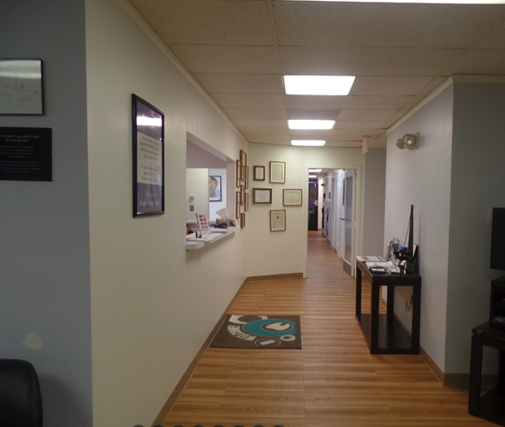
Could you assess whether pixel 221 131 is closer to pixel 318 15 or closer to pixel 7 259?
pixel 318 15

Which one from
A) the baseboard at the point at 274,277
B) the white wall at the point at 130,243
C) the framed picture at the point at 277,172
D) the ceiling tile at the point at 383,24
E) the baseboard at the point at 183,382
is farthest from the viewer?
the framed picture at the point at 277,172

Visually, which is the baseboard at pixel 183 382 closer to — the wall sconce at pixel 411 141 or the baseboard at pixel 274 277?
the baseboard at pixel 274 277

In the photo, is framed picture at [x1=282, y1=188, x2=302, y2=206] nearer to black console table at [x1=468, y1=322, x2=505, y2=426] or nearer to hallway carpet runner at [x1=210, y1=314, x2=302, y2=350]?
hallway carpet runner at [x1=210, y1=314, x2=302, y2=350]

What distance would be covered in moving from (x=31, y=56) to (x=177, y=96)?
1.20 m

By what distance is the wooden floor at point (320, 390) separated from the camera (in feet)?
7.78

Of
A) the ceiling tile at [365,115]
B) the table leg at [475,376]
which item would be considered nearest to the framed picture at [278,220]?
the ceiling tile at [365,115]

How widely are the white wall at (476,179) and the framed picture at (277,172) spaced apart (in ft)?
12.5

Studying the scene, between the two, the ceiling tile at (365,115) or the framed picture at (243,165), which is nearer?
the ceiling tile at (365,115)

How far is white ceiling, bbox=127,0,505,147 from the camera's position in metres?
1.81

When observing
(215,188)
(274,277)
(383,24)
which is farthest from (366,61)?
(215,188)

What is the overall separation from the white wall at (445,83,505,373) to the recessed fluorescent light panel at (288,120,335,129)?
5.96 ft

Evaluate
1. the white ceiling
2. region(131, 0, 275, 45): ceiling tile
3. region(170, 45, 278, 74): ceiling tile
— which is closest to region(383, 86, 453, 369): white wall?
the white ceiling

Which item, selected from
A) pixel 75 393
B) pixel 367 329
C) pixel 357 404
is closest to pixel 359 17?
pixel 75 393

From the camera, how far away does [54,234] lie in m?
1.46
